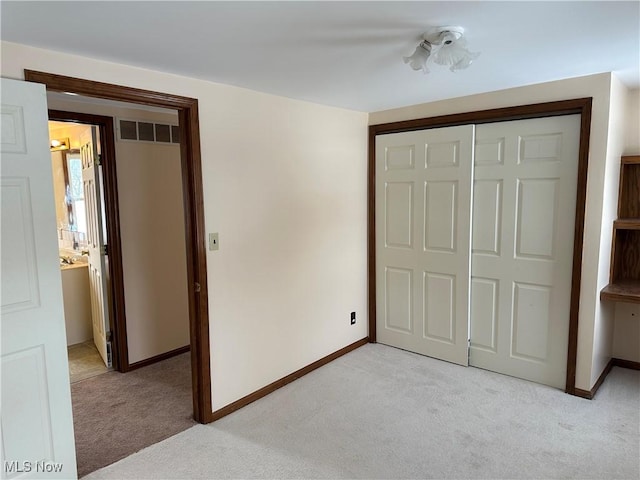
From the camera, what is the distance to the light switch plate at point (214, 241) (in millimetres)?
2605

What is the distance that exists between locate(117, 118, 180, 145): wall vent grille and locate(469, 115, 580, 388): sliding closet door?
2639 millimetres

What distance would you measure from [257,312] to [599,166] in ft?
8.27

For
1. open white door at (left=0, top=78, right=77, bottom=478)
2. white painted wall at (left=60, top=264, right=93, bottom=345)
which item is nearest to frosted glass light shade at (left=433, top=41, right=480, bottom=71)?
open white door at (left=0, top=78, right=77, bottom=478)

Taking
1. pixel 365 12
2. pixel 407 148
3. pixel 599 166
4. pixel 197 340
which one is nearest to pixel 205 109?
pixel 365 12

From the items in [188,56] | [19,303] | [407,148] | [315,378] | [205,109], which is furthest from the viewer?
[407,148]

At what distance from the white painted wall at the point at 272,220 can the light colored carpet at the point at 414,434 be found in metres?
0.38

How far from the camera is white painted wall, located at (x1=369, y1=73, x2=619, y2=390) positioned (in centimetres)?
263

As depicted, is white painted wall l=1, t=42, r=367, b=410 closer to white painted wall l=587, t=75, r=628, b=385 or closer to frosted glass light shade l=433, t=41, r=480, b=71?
frosted glass light shade l=433, t=41, r=480, b=71

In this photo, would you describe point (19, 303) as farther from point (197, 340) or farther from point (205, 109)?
point (205, 109)

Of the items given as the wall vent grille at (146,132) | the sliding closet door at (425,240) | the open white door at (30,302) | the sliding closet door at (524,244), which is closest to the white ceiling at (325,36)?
the open white door at (30,302)

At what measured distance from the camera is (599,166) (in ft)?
8.68

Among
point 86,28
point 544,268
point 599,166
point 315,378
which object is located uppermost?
point 86,28

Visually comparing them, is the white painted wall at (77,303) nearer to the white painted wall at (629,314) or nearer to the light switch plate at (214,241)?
the light switch plate at (214,241)

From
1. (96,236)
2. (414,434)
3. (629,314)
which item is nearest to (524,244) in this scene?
(629,314)
